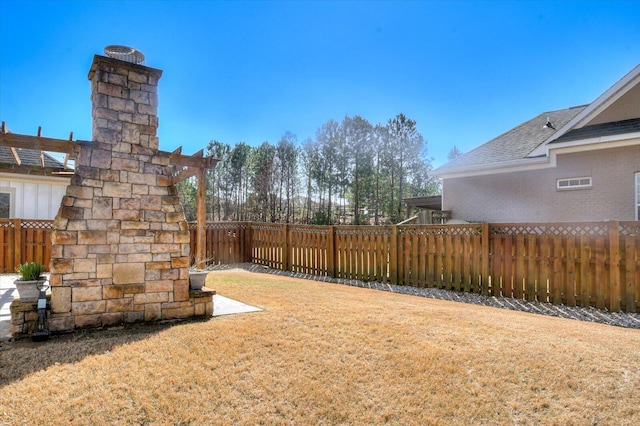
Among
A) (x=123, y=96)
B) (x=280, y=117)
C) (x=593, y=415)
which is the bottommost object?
(x=593, y=415)

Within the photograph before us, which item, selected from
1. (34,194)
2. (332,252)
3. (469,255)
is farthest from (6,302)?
(469,255)

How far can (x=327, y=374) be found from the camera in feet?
9.64

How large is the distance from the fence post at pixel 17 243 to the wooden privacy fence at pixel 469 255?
Answer: 0.07ft

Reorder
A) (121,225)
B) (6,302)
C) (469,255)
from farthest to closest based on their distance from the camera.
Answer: (469,255)
(6,302)
(121,225)

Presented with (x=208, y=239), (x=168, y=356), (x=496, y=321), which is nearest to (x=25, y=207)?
(x=208, y=239)

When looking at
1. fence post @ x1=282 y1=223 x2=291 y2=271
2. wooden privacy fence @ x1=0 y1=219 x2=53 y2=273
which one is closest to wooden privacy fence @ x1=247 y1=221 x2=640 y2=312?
fence post @ x1=282 y1=223 x2=291 y2=271

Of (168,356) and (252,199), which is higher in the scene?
(252,199)

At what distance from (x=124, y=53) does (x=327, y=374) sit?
476 cm

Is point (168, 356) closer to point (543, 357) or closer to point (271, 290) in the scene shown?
point (271, 290)

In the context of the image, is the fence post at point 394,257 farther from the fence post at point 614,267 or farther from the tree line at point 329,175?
the tree line at point 329,175

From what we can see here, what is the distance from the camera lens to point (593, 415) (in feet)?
7.98

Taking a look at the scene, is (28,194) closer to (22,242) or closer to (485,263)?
(22,242)

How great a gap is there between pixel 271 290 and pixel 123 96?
3967mm

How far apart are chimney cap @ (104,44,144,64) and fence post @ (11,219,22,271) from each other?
7484 millimetres
